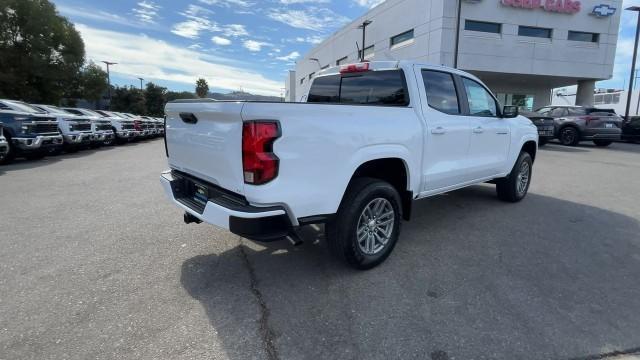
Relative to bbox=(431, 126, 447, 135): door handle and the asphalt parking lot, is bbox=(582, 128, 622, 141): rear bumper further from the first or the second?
bbox=(431, 126, 447, 135): door handle

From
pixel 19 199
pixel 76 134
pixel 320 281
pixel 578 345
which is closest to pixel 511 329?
pixel 578 345

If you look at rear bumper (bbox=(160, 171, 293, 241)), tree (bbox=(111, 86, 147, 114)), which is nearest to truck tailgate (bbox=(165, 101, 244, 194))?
rear bumper (bbox=(160, 171, 293, 241))

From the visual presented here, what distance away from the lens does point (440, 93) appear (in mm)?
4270

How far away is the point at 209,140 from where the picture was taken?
2.95 m

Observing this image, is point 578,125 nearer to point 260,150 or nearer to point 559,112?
point 559,112

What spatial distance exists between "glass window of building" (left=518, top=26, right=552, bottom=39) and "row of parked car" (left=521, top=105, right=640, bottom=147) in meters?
12.4

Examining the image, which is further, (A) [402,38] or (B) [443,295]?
(A) [402,38]

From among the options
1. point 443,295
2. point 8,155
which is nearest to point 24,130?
point 8,155

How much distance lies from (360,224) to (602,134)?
16.9 m

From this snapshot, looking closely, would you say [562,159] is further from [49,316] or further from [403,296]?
[49,316]

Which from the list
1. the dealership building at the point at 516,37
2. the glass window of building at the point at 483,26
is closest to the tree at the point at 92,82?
the dealership building at the point at 516,37

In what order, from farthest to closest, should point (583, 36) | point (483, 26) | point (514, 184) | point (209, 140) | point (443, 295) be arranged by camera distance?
point (583, 36)
point (483, 26)
point (514, 184)
point (443, 295)
point (209, 140)

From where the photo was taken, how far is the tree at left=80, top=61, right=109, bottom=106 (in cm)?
3250

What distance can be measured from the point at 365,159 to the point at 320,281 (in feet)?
3.78
